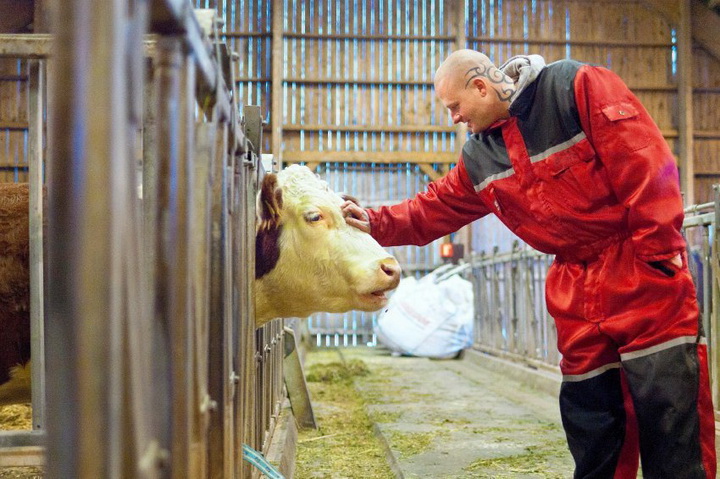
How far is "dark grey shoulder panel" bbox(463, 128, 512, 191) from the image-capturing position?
2.36 meters

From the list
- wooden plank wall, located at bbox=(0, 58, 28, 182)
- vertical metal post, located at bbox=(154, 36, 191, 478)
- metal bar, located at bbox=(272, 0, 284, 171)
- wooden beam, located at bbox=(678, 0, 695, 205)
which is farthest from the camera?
wooden beam, located at bbox=(678, 0, 695, 205)

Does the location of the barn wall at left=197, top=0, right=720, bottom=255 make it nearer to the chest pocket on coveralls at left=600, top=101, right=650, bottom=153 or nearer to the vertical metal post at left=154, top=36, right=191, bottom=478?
the chest pocket on coveralls at left=600, top=101, right=650, bottom=153

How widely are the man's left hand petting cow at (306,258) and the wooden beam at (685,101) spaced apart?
35.2 ft

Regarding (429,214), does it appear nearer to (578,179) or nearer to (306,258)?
(306,258)

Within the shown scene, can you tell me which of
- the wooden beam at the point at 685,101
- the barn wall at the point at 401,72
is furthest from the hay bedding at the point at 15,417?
the wooden beam at the point at 685,101

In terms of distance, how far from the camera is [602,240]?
213 cm

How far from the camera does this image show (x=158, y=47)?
1.03m

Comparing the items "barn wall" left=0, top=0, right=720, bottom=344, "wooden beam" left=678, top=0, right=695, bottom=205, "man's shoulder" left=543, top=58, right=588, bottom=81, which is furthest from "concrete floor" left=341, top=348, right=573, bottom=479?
"wooden beam" left=678, top=0, right=695, bottom=205

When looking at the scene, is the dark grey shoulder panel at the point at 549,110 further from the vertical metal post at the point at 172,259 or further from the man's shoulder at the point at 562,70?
the vertical metal post at the point at 172,259

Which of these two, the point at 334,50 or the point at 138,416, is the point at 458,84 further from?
the point at 334,50

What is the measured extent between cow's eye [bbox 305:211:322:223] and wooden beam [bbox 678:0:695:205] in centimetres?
1078

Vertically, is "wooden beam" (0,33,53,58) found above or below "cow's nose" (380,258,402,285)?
above

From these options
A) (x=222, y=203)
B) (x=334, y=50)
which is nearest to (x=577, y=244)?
(x=222, y=203)

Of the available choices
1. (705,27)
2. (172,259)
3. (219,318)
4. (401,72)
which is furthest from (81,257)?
(705,27)
